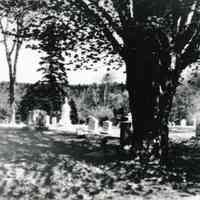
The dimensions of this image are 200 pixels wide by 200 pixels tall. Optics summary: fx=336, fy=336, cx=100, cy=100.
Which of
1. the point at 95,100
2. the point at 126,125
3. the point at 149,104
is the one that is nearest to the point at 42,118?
the point at 126,125

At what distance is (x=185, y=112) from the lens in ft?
179

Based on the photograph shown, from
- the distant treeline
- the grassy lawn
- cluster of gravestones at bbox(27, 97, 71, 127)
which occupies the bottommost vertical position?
the grassy lawn

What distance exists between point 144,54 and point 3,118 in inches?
1486

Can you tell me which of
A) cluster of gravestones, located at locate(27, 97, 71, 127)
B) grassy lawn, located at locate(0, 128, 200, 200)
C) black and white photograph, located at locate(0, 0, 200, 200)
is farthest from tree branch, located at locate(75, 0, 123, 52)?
cluster of gravestones, located at locate(27, 97, 71, 127)

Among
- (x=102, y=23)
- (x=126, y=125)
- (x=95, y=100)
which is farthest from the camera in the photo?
(x=95, y=100)

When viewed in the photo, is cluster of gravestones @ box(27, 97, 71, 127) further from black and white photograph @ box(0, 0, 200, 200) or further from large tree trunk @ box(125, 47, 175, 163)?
large tree trunk @ box(125, 47, 175, 163)

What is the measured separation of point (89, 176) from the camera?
9859mm

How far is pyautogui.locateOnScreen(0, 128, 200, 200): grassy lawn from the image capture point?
28.0 ft

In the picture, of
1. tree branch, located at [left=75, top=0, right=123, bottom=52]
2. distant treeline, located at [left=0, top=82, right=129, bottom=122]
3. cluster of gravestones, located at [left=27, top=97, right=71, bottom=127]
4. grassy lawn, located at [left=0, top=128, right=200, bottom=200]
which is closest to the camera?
grassy lawn, located at [left=0, top=128, right=200, bottom=200]

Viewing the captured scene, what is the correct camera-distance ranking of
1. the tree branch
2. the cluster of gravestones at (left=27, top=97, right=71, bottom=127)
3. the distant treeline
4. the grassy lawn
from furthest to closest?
the distant treeline < the cluster of gravestones at (left=27, top=97, right=71, bottom=127) < the tree branch < the grassy lawn

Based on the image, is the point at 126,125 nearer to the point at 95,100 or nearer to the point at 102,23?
the point at 102,23

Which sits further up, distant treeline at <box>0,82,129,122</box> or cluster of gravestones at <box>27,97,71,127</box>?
distant treeline at <box>0,82,129,122</box>

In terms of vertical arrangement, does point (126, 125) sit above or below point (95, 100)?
below

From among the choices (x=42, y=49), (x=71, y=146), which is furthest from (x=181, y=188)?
(x=42, y=49)
